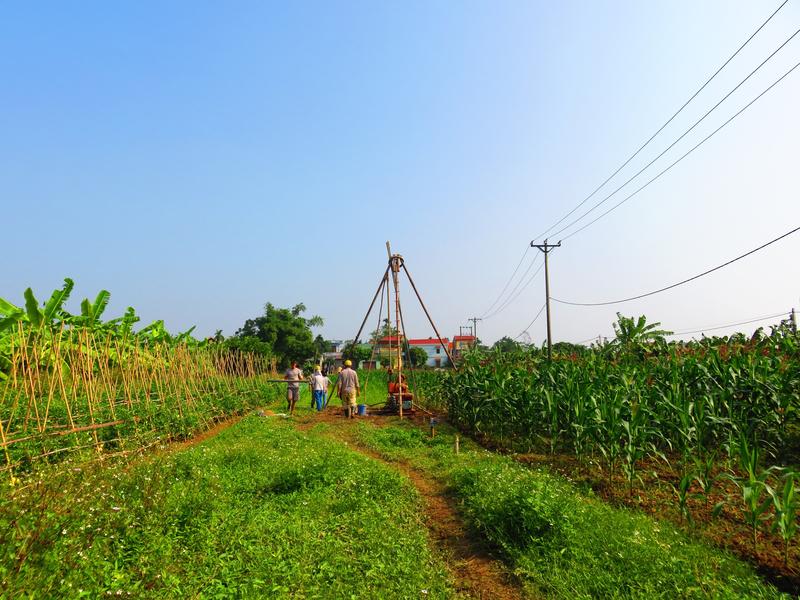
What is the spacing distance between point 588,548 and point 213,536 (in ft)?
13.1

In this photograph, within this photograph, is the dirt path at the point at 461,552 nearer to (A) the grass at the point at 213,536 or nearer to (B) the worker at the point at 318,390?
(A) the grass at the point at 213,536

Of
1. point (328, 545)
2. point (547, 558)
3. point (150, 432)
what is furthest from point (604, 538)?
point (150, 432)

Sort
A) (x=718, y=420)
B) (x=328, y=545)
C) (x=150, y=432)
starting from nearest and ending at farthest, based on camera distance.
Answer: (x=328, y=545) < (x=718, y=420) < (x=150, y=432)

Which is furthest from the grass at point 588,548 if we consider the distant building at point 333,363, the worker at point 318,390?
the distant building at point 333,363

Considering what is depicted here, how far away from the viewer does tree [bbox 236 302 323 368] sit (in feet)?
161

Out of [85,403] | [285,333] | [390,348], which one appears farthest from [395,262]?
[285,333]

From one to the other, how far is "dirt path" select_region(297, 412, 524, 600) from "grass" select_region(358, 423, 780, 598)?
5.8 inches

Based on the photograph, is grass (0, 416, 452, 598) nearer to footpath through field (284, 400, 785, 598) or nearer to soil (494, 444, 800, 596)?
footpath through field (284, 400, 785, 598)

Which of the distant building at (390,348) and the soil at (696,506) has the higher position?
the distant building at (390,348)

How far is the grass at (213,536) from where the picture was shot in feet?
12.4

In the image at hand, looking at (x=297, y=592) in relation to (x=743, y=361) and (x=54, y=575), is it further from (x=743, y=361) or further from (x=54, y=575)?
(x=743, y=361)

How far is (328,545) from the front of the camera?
525 cm

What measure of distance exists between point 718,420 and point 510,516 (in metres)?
3.95

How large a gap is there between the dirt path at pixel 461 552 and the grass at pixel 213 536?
212mm
